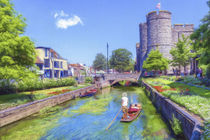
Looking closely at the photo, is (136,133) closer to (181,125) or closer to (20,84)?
(181,125)

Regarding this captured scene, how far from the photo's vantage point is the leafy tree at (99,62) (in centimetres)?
9106

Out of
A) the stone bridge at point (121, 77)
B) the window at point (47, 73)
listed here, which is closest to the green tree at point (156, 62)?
the stone bridge at point (121, 77)

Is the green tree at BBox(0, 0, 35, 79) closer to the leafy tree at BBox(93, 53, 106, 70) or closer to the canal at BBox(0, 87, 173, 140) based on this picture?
the canal at BBox(0, 87, 173, 140)

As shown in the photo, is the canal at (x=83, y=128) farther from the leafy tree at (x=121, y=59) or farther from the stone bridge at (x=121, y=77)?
the leafy tree at (x=121, y=59)

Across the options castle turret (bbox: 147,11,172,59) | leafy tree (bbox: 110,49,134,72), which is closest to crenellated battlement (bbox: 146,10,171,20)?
castle turret (bbox: 147,11,172,59)

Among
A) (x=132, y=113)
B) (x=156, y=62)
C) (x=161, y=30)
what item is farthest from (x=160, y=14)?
(x=132, y=113)

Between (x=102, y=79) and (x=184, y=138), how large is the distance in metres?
36.7

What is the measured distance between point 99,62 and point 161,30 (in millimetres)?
47512

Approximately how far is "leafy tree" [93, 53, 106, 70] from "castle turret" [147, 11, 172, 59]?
42625 millimetres

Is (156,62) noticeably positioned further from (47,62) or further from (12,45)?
(12,45)

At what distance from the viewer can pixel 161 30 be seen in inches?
2042

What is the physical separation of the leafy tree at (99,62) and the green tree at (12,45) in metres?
75.5

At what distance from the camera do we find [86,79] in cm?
4141

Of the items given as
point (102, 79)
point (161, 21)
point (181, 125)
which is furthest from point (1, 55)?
point (161, 21)
